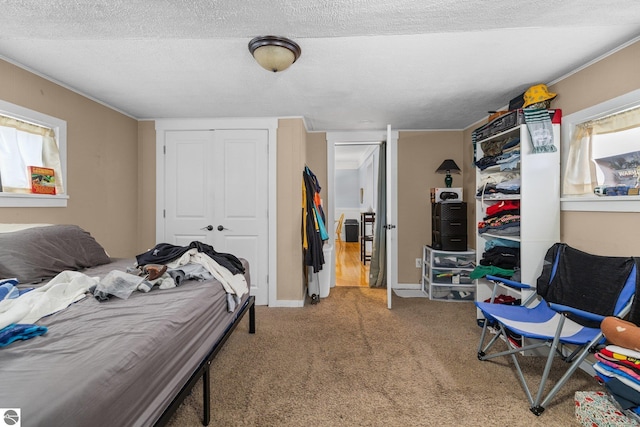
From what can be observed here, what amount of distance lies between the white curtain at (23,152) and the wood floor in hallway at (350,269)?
374 centimetres

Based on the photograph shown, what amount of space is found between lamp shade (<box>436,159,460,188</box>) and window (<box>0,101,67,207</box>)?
4281 millimetres

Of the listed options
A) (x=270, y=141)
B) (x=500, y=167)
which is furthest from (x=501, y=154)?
(x=270, y=141)

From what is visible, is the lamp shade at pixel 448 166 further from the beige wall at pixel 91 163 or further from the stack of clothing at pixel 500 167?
the beige wall at pixel 91 163

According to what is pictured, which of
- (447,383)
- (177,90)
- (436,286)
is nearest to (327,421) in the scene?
(447,383)

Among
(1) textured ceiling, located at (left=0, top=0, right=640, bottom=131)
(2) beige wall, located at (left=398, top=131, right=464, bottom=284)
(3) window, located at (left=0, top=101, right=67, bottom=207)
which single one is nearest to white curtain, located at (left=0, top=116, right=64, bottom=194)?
(3) window, located at (left=0, top=101, right=67, bottom=207)

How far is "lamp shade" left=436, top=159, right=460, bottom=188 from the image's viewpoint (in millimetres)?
3982

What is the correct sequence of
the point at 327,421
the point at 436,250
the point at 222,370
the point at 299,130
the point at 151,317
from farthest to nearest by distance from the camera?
the point at 436,250 < the point at 299,130 < the point at 222,370 < the point at 327,421 < the point at 151,317

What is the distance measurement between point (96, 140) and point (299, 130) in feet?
7.21

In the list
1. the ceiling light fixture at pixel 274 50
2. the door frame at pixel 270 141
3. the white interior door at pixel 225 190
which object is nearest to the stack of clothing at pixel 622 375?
the ceiling light fixture at pixel 274 50

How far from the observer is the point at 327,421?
5.43 feet

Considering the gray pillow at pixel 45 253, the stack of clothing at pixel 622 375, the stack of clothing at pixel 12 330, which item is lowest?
the stack of clothing at pixel 622 375

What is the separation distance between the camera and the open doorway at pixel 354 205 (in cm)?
647

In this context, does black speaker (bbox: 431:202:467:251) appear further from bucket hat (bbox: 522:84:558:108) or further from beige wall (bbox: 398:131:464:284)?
bucket hat (bbox: 522:84:558:108)

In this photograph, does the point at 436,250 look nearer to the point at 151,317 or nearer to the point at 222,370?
the point at 222,370
